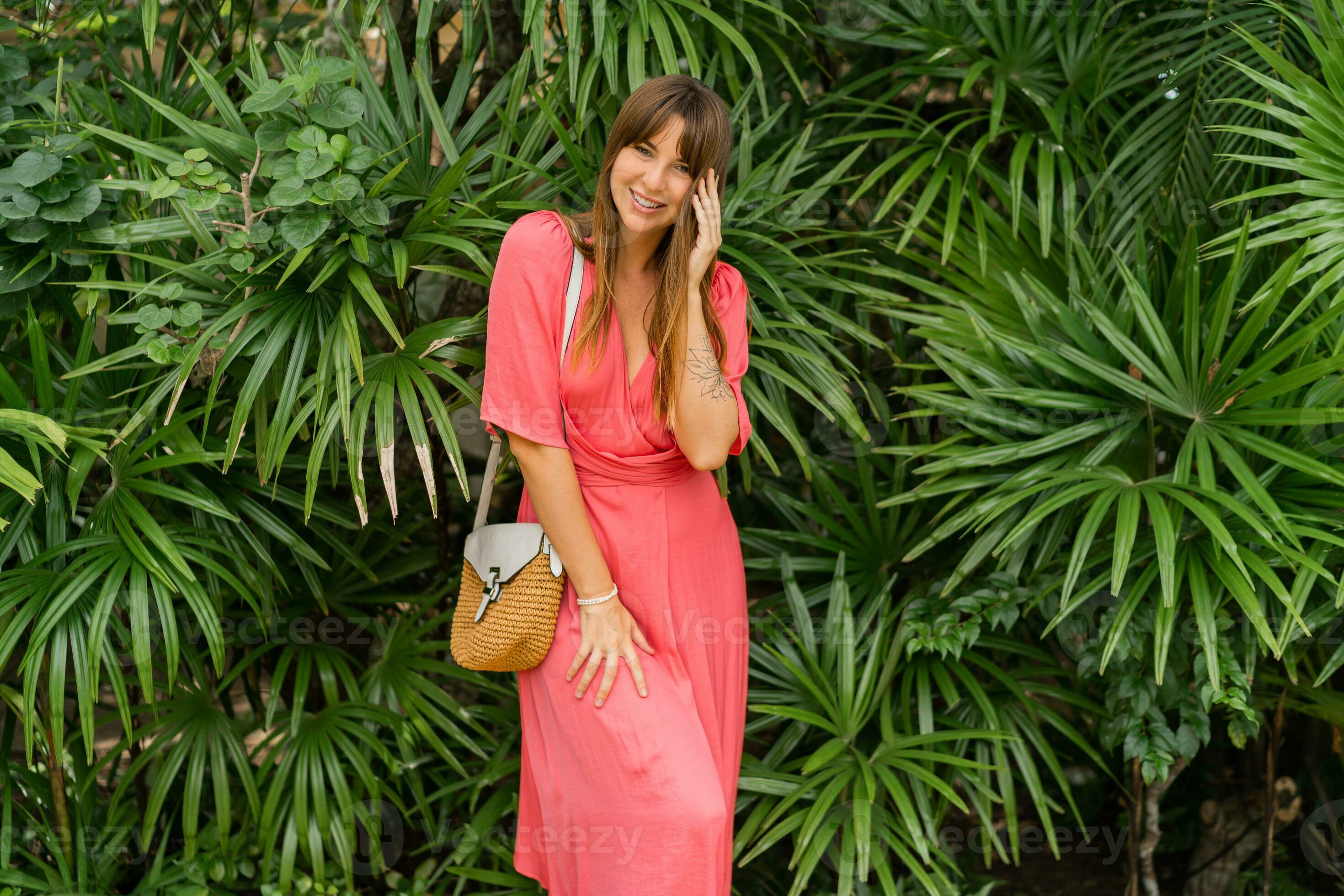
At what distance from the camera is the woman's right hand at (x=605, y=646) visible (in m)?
1.69

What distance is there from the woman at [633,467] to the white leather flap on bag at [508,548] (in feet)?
0.16

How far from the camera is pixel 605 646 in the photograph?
1.69m

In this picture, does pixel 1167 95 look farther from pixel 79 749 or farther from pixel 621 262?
pixel 79 749

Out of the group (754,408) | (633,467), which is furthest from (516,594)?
(754,408)

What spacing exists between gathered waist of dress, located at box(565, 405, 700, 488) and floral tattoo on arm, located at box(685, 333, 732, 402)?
0.40 ft

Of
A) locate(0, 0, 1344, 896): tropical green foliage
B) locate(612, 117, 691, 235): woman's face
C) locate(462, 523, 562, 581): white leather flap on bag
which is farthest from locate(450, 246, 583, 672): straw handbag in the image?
locate(0, 0, 1344, 896): tropical green foliage

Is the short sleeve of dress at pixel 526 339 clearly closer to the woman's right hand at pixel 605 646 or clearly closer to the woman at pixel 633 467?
the woman at pixel 633 467

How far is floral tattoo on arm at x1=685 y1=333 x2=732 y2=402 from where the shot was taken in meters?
1.68

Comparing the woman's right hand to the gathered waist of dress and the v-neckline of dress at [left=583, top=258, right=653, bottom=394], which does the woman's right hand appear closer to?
the gathered waist of dress

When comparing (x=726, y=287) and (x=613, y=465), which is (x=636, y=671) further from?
(x=726, y=287)

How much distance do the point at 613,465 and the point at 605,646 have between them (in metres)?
0.29

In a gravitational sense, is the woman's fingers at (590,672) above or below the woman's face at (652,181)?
below

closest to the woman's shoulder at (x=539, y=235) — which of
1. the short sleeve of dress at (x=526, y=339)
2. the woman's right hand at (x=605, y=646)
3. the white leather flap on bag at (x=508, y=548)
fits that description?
the short sleeve of dress at (x=526, y=339)

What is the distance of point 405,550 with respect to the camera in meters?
2.74
